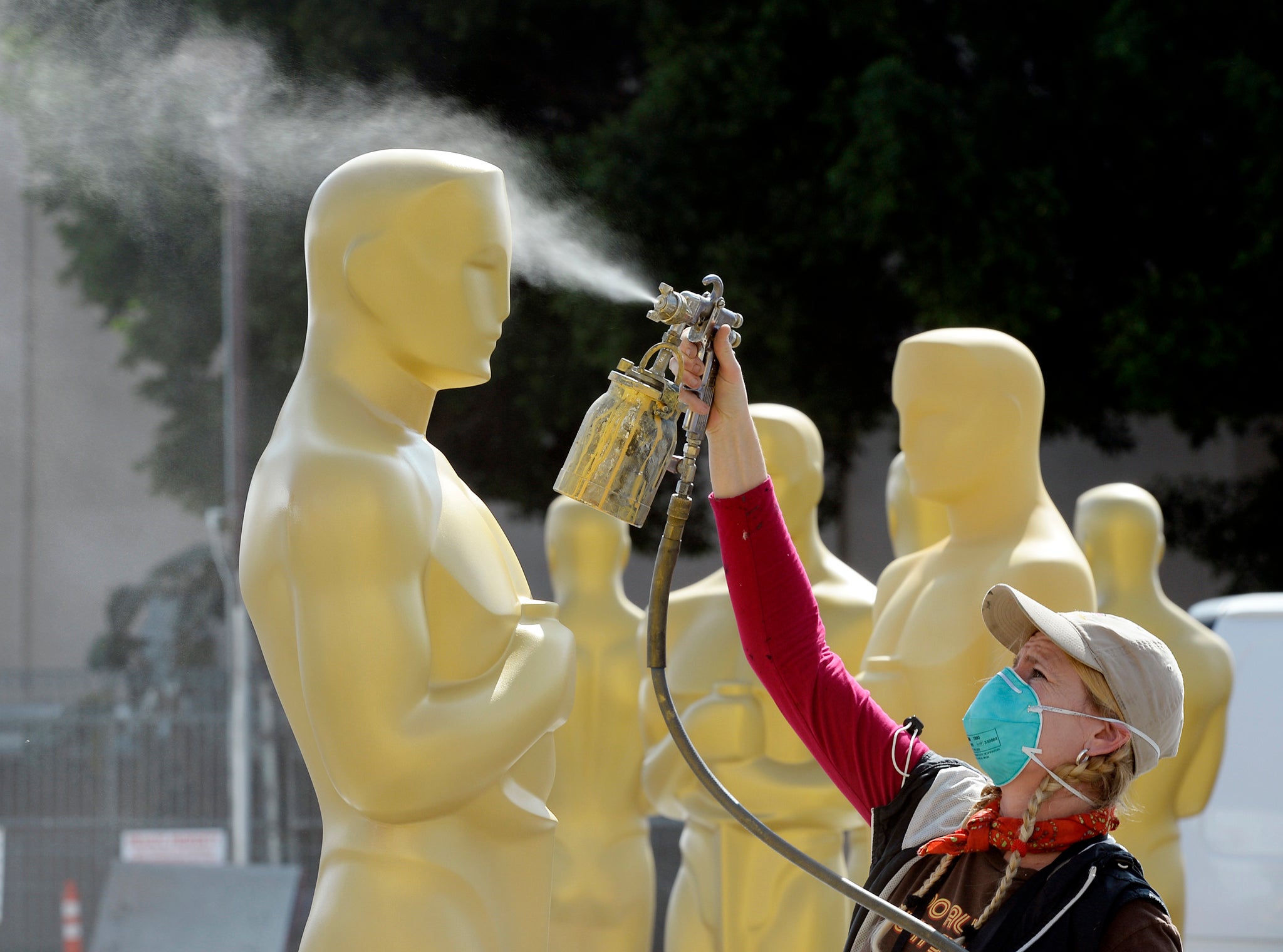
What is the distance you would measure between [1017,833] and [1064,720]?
0.58 ft

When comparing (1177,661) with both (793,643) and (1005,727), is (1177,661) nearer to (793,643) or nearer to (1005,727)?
Answer: (793,643)

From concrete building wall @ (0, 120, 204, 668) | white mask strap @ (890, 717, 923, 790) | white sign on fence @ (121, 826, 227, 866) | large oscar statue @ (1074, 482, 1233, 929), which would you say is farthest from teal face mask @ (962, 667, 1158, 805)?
concrete building wall @ (0, 120, 204, 668)

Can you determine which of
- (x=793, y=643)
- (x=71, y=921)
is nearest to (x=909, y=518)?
(x=793, y=643)

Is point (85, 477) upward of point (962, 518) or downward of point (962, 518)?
downward

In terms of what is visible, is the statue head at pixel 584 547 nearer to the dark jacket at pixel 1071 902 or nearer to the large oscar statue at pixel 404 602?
the large oscar statue at pixel 404 602

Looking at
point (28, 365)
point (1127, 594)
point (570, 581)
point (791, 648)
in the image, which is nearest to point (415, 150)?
point (791, 648)

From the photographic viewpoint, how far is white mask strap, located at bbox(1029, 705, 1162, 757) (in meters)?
2.36

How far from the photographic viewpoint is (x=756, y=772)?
505 cm

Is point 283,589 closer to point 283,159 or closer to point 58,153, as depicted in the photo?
point 283,159

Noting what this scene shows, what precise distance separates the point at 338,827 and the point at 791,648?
864mm

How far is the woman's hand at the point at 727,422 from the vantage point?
2592 mm

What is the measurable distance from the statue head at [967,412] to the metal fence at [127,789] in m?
8.58

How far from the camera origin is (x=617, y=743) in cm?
607

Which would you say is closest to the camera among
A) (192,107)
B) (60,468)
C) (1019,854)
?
(1019,854)
